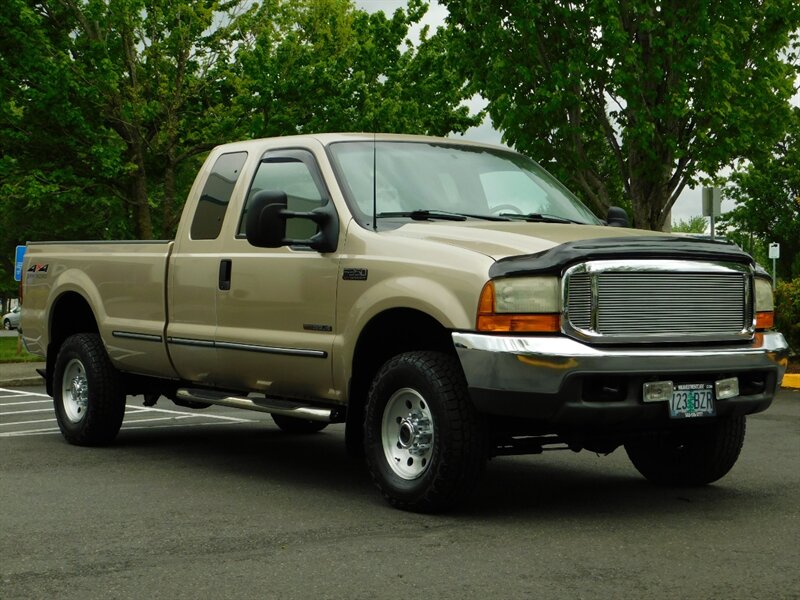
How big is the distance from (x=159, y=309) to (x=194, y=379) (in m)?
0.57

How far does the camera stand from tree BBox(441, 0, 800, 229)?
63.1 feet

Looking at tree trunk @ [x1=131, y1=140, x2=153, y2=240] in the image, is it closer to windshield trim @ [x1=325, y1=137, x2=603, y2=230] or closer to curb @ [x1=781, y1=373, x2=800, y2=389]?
curb @ [x1=781, y1=373, x2=800, y2=389]

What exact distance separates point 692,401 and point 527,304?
1014 millimetres

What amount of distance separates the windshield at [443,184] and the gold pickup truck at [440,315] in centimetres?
2

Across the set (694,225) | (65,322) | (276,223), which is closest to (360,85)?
(65,322)

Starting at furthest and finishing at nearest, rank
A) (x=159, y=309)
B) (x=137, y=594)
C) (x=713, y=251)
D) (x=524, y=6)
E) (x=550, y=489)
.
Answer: (x=524, y=6), (x=159, y=309), (x=550, y=489), (x=713, y=251), (x=137, y=594)

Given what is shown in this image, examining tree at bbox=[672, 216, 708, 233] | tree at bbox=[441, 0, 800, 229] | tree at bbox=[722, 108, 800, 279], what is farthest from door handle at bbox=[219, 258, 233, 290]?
tree at bbox=[672, 216, 708, 233]

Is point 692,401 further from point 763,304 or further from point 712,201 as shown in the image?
point 712,201

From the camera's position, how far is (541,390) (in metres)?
6.32

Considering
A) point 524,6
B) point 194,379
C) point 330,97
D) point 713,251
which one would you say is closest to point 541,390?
point 713,251

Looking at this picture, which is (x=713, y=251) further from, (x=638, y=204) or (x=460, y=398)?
(x=638, y=204)

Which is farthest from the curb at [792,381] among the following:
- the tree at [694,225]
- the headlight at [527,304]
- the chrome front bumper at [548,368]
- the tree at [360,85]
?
the tree at [694,225]

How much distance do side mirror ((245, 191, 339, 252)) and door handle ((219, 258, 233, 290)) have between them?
2.73ft

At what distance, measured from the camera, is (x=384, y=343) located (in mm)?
7453
